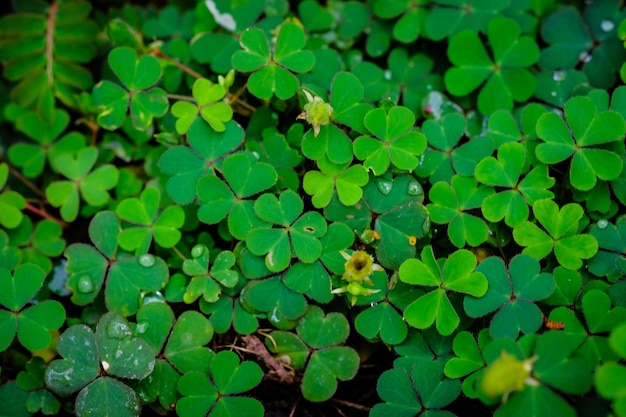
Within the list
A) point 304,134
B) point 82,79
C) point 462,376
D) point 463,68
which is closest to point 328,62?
point 304,134

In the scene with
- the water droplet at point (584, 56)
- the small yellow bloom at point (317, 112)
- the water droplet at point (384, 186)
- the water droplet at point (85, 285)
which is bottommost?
the water droplet at point (85, 285)

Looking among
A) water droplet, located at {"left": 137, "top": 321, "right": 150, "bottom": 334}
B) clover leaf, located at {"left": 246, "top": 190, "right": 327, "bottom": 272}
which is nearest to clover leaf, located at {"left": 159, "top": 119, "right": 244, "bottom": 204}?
clover leaf, located at {"left": 246, "top": 190, "right": 327, "bottom": 272}

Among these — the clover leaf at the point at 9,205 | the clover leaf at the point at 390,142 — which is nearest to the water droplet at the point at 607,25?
the clover leaf at the point at 390,142

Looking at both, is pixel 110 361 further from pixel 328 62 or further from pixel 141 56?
pixel 328 62

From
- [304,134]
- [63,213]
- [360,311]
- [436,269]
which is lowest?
[63,213]

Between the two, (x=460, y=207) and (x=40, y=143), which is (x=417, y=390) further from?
(x=40, y=143)

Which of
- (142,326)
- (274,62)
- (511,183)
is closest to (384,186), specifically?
(511,183)

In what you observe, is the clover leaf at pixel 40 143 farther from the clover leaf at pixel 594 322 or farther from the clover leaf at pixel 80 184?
the clover leaf at pixel 594 322

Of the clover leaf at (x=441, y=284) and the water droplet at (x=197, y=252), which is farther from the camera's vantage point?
the water droplet at (x=197, y=252)
